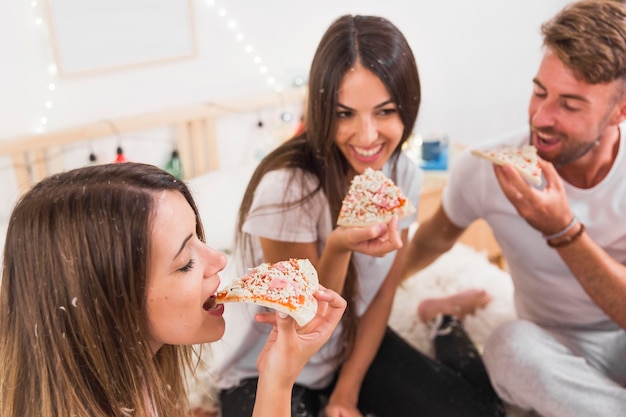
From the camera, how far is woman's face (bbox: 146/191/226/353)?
39.6 inches

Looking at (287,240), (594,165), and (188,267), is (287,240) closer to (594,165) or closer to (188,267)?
(188,267)

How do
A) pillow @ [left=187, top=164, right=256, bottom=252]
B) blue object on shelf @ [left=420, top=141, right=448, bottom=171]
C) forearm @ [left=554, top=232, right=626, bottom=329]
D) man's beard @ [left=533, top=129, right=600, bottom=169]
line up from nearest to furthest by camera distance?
forearm @ [left=554, top=232, right=626, bottom=329] < man's beard @ [left=533, top=129, right=600, bottom=169] < pillow @ [left=187, top=164, right=256, bottom=252] < blue object on shelf @ [left=420, top=141, right=448, bottom=171]

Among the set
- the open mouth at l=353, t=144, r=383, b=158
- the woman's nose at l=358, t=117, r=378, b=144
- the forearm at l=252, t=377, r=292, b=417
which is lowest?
the forearm at l=252, t=377, r=292, b=417

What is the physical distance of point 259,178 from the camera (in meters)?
1.54

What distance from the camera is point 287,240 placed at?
4.83ft

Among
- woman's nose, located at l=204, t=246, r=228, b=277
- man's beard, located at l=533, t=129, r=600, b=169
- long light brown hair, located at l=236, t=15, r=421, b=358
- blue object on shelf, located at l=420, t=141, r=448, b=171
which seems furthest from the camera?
blue object on shelf, located at l=420, t=141, r=448, b=171

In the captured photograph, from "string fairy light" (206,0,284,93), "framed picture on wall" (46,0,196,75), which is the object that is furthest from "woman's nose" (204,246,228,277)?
"string fairy light" (206,0,284,93)

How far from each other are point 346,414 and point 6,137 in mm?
1565

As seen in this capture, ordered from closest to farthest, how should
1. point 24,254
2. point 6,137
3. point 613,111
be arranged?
point 24,254 → point 613,111 → point 6,137

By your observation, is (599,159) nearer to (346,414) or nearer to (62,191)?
(346,414)

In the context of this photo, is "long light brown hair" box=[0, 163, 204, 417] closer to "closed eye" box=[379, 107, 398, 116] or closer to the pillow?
"closed eye" box=[379, 107, 398, 116]

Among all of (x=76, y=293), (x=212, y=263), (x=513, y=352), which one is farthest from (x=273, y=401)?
(x=513, y=352)

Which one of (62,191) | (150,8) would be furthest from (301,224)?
(150,8)

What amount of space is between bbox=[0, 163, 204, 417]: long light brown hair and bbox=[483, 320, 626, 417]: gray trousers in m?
1.00
